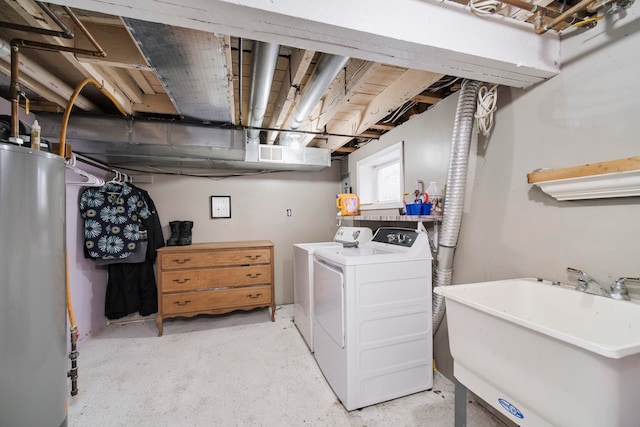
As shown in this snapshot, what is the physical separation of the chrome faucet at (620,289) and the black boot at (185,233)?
3586mm

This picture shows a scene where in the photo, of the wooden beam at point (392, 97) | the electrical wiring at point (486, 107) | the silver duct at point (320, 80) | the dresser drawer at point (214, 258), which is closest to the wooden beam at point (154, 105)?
the silver duct at point (320, 80)

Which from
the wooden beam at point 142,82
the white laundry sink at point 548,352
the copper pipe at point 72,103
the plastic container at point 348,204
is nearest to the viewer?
the white laundry sink at point 548,352

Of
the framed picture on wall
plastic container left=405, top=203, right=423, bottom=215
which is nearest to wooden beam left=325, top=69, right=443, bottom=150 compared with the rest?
plastic container left=405, top=203, right=423, bottom=215

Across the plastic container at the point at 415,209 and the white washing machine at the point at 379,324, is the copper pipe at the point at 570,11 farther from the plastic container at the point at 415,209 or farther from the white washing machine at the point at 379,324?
the white washing machine at the point at 379,324

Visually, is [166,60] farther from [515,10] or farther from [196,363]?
[196,363]

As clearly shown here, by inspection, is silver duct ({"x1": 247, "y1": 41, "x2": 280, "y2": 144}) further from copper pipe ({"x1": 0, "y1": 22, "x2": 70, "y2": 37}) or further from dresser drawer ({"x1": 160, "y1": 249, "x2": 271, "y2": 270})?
dresser drawer ({"x1": 160, "y1": 249, "x2": 271, "y2": 270})

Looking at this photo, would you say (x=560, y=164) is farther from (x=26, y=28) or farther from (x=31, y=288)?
(x=26, y=28)

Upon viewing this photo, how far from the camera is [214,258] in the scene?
286 centimetres

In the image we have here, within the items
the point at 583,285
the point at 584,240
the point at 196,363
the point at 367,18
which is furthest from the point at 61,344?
the point at 584,240

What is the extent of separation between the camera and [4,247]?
0.88 metres

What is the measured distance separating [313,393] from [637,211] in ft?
6.71

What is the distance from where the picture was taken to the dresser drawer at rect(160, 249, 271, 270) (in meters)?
2.73

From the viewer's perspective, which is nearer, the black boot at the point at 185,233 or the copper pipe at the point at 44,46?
the copper pipe at the point at 44,46

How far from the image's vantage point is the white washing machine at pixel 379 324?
1.60m
